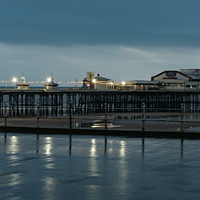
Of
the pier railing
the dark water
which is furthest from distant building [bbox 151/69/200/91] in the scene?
the dark water

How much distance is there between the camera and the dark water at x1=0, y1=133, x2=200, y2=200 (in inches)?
372

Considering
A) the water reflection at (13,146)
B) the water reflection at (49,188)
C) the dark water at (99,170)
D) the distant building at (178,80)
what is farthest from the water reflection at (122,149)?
the distant building at (178,80)

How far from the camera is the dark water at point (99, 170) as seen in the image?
372 inches

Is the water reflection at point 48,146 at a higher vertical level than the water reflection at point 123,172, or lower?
lower

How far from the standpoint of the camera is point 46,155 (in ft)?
49.0

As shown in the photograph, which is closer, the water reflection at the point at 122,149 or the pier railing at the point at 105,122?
the water reflection at the point at 122,149

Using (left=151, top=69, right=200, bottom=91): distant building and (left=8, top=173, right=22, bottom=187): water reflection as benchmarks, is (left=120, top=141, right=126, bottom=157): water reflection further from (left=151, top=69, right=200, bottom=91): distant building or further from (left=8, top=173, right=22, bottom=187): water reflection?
(left=151, top=69, right=200, bottom=91): distant building

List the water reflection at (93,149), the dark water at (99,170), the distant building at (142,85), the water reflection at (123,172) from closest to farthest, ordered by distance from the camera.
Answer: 1. the dark water at (99,170)
2. the water reflection at (123,172)
3. the water reflection at (93,149)
4. the distant building at (142,85)

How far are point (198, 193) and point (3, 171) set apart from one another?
4896 millimetres

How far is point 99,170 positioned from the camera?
477 inches

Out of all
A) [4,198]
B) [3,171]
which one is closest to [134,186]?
[4,198]

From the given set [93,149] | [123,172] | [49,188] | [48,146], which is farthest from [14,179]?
[48,146]

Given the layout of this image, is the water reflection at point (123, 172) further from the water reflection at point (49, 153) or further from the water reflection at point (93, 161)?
the water reflection at point (49, 153)

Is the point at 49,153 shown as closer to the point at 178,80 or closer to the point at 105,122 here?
the point at 105,122
